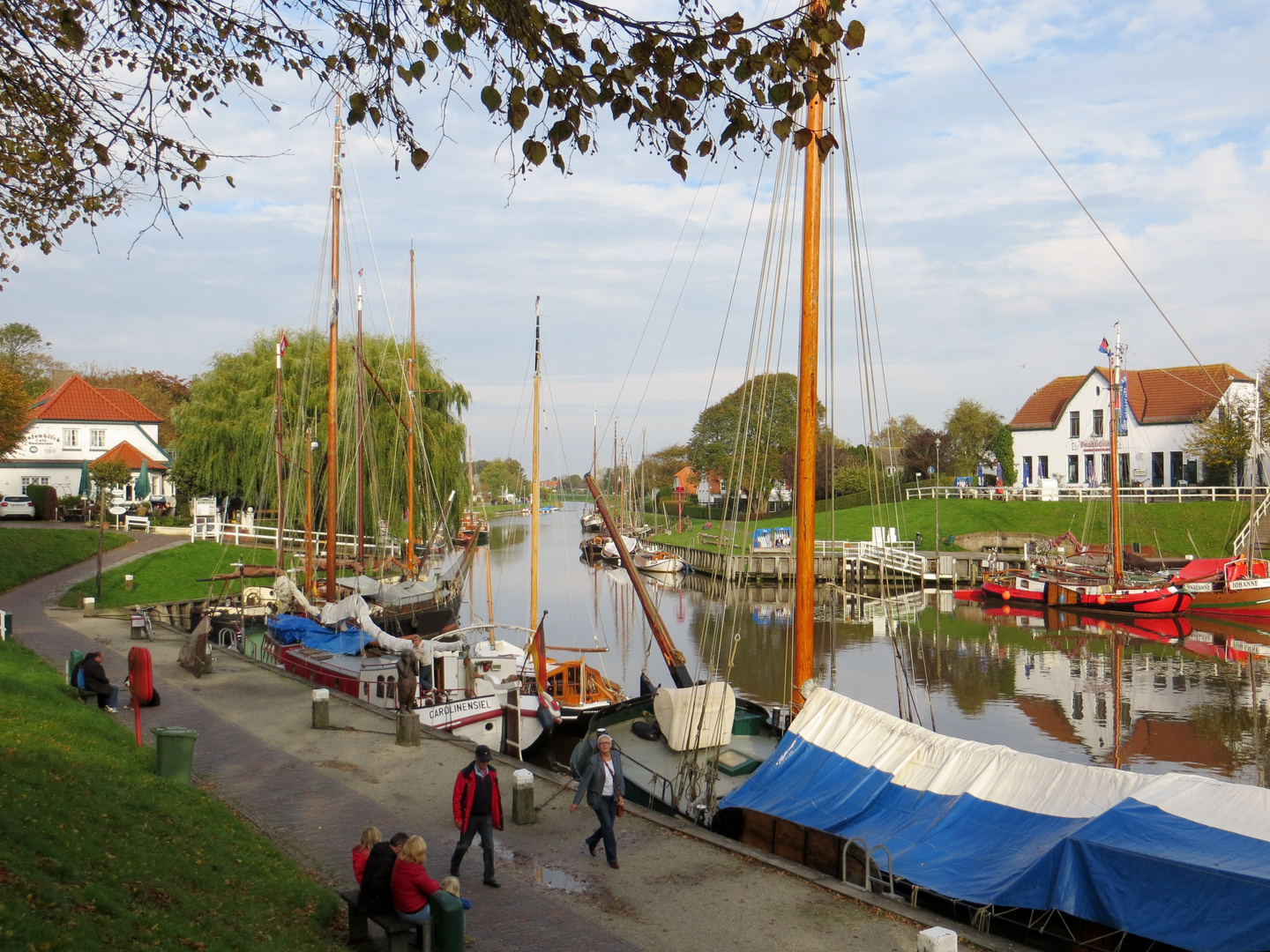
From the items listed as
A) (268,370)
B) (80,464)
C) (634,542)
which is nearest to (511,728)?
(268,370)

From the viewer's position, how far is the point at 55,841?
782 centimetres

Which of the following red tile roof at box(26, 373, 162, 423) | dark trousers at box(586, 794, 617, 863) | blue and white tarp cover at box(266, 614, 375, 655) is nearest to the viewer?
dark trousers at box(586, 794, 617, 863)

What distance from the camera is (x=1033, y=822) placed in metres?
9.68

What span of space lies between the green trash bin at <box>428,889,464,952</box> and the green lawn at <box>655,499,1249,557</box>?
134ft

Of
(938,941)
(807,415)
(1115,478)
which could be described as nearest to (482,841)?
(938,941)

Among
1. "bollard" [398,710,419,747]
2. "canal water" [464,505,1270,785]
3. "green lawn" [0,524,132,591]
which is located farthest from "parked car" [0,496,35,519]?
"bollard" [398,710,419,747]

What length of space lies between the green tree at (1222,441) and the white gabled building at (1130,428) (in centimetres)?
55

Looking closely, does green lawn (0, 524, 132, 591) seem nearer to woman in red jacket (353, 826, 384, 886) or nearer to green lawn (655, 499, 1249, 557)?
woman in red jacket (353, 826, 384, 886)

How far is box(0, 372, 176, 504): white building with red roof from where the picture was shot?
55.3 metres

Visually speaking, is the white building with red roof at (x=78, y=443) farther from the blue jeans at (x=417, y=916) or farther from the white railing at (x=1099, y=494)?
the blue jeans at (x=417, y=916)

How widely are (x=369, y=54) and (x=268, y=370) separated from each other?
42791mm

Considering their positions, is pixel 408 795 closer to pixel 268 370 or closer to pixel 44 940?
pixel 44 940

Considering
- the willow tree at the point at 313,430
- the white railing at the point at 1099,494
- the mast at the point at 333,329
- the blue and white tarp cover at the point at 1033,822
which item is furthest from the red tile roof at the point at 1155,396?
the blue and white tarp cover at the point at 1033,822

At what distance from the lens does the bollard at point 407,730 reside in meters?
15.6
